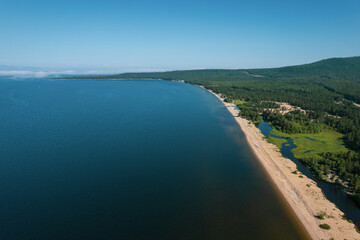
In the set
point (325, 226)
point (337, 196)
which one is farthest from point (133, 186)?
point (337, 196)

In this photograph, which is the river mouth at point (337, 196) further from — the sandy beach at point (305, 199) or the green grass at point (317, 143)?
the green grass at point (317, 143)

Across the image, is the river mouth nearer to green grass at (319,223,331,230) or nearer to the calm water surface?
green grass at (319,223,331,230)

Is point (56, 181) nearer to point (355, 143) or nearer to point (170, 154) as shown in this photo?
point (170, 154)

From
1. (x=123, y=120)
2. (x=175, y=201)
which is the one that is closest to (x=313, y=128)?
(x=175, y=201)

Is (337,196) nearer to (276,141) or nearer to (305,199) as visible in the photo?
(305,199)

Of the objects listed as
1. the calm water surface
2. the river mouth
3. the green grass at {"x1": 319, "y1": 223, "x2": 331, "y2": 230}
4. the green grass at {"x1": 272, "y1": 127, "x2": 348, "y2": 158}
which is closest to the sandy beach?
the green grass at {"x1": 319, "y1": 223, "x2": 331, "y2": 230}

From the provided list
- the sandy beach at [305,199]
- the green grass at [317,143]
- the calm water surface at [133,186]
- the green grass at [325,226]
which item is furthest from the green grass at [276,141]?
the green grass at [325,226]
